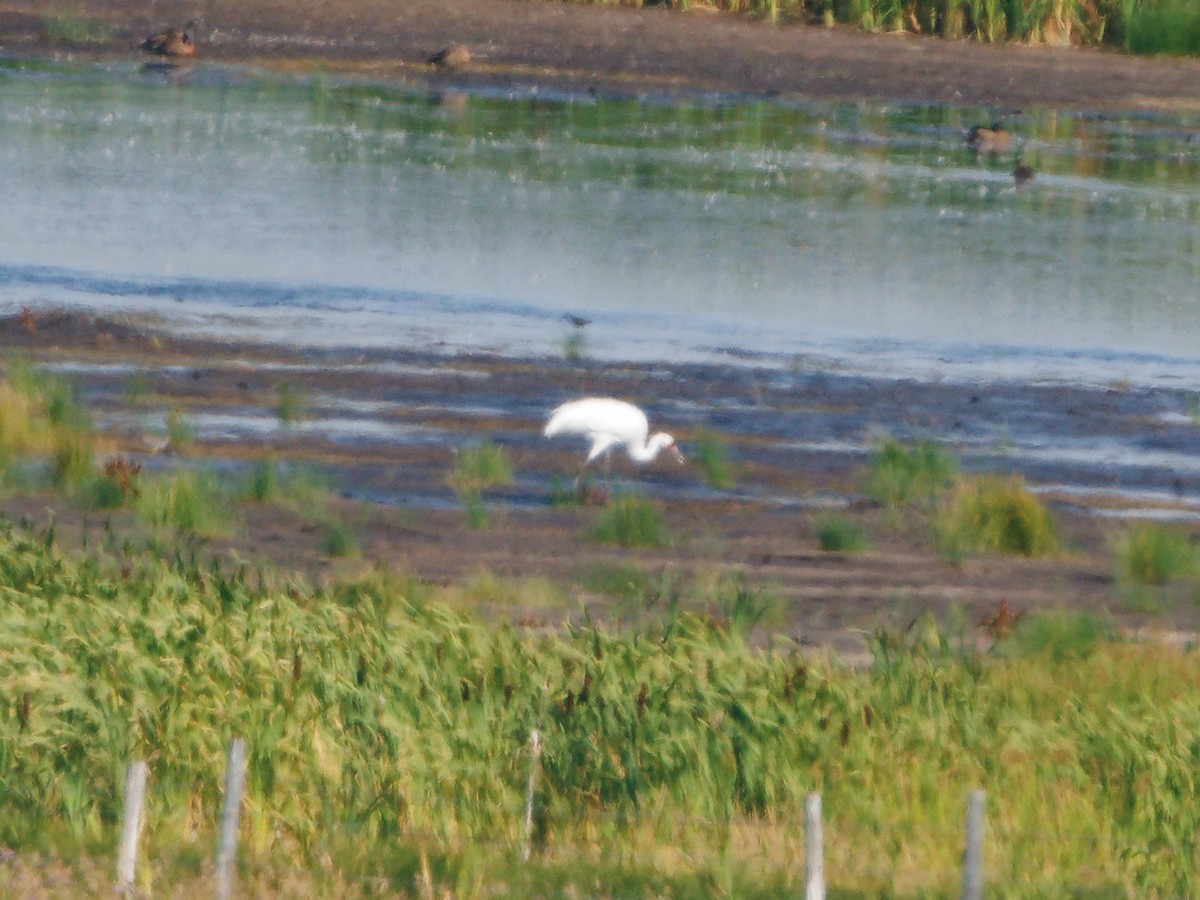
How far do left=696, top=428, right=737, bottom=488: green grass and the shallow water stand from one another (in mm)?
3699

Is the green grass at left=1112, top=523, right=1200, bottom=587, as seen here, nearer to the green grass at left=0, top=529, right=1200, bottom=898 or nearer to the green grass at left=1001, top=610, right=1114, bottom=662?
the green grass at left=1001, top=610, right=1114, bottom=662

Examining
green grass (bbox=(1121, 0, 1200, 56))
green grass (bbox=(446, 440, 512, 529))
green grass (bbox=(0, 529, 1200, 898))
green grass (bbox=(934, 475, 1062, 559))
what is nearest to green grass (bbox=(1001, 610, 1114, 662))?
green grass (bbox=(0, 529, 1200, 898))

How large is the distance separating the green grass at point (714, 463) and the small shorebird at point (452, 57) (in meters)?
21.7

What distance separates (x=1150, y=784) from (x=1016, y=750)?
1.87 ft

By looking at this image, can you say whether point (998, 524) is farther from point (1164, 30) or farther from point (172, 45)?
point (1164, 30)

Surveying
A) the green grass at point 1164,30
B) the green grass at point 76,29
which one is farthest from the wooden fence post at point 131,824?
the green grass at point 1164,30

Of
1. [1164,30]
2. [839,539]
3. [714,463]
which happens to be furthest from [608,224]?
[1164,30]

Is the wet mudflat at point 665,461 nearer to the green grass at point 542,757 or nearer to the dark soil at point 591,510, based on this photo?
the dark soil at point 591,510

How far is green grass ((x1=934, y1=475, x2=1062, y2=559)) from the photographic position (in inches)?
536

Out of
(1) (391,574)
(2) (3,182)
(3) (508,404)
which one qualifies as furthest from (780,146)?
(1) (391,574)

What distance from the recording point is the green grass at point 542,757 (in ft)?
24.3

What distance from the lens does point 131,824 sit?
6.28m

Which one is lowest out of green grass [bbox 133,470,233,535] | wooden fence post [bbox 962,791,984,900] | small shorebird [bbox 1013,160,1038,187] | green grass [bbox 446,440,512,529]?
green grass [bbox 446,440,512,529]

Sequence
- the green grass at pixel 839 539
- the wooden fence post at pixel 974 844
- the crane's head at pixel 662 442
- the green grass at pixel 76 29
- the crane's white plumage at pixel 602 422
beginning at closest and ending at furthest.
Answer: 1. the wooden fence post at pixel 974 844
2. the green grass at pixel 839 539
3. the crane's white plumage at pixel 602 422
4. the crane's head at pixel 662 442
5. the green grass at pixel 76 29
